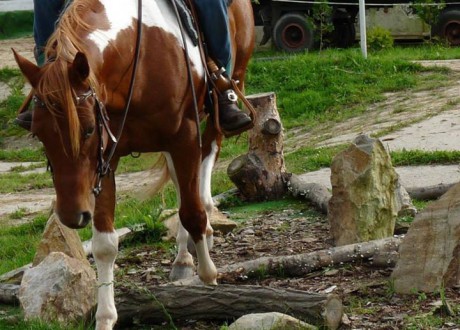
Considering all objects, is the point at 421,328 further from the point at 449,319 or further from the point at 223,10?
the point at 223,10

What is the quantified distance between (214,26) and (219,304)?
210 cm

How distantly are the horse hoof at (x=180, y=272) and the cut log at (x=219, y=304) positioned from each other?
1.01 metres

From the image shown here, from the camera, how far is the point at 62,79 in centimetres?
523

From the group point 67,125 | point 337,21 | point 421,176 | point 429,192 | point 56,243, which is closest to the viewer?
point 67,125

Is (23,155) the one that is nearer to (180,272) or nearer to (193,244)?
(193,244)

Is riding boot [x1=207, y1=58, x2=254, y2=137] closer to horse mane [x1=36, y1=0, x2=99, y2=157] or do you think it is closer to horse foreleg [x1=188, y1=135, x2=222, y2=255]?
horse foreleg [x1=188, y1=135, x2=222, y2=255]

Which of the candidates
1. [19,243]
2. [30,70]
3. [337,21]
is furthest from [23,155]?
[30,70]

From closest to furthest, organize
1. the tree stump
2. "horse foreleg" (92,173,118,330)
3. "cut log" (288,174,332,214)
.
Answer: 1. "horse foreleg" (92,173,118,330)
2. "cut log" (288,174,332,214)
3. the tree stump

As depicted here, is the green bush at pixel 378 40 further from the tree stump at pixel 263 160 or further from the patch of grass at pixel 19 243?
the patch of grass at pixel 19 243

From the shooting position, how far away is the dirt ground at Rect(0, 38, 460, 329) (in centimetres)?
584

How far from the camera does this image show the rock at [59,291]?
19.8 feet

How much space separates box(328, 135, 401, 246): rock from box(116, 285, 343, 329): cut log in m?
1.60

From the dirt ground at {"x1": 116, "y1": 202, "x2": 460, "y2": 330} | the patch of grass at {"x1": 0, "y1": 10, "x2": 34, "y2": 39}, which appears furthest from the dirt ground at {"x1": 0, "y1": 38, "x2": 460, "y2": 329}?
the patch of grass at {"x1": 0, "y1": 10, "x2": 34, "y2": 39}

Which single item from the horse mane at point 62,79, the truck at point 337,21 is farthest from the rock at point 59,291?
the truck at point 337,21
